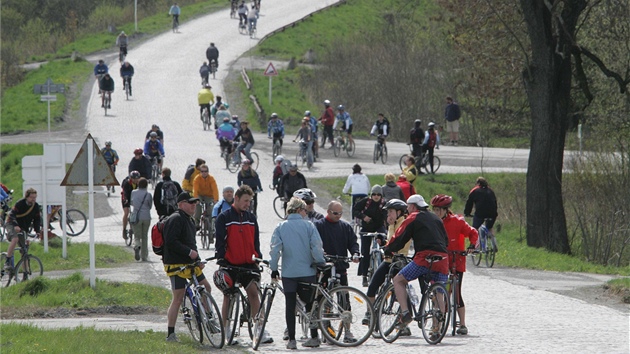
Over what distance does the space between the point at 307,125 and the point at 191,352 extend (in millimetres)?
Result: 26410

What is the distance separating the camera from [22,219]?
24641 mm

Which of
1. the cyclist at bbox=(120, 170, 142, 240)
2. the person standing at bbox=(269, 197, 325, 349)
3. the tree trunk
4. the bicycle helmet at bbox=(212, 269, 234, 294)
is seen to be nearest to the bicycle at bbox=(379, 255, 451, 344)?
the person standing at bbox=(269, 197, 325, 349)

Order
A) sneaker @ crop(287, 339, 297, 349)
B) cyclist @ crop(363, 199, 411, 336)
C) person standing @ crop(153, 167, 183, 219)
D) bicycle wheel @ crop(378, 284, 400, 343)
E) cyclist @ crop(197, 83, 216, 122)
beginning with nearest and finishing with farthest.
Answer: sneaker @ crop(287, 339, 297, 349), bicycle wheel @ crop(378, 284, 400, 343), cyclist @ crop(363, 199, 411, 336), person standing @ crop(153, 167, 183, 219), cyclist @ crop(197, 83, 216, 122)

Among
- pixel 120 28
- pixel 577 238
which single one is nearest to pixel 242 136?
pixel 577 238

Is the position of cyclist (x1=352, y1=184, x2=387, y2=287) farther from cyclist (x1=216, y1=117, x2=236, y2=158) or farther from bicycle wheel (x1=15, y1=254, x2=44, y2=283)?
cyclist (x1=216, y1=117, x2=236, y2=158)

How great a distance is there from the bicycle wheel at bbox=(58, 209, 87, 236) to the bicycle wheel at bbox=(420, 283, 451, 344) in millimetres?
17739

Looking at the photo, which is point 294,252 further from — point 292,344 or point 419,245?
point 419,245

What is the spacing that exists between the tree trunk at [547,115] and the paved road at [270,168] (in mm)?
4153

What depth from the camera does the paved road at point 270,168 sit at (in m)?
14.9

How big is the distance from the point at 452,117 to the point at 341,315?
33.2m

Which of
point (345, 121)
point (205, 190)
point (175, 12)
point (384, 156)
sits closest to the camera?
point (205, 190)

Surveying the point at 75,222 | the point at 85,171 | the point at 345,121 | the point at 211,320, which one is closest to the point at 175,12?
the point at 345,121

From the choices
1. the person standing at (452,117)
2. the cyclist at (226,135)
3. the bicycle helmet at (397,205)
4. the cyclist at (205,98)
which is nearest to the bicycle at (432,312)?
the bicycle helmet at (397,205)

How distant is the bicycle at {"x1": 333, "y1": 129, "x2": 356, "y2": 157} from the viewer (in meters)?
44.2
